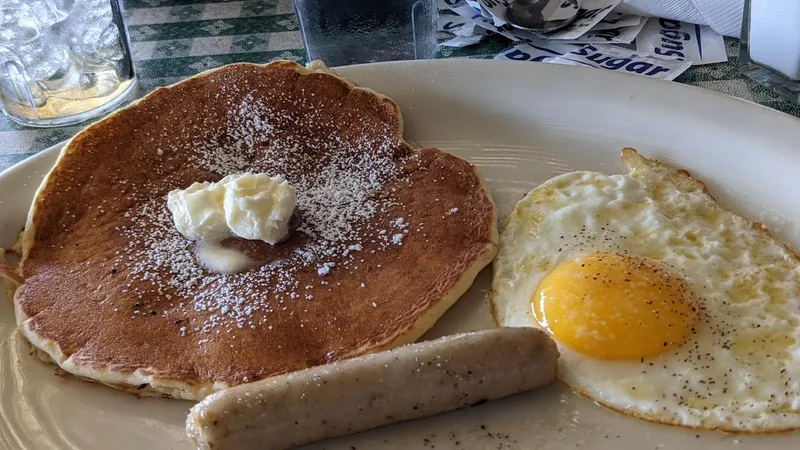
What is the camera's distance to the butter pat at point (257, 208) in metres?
1.94

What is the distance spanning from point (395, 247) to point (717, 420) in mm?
885

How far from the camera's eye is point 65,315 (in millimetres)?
1815

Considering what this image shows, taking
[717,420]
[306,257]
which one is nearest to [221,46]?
[306,257]

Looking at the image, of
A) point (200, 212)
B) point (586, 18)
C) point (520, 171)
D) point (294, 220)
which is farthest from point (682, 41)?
point (200, 212)

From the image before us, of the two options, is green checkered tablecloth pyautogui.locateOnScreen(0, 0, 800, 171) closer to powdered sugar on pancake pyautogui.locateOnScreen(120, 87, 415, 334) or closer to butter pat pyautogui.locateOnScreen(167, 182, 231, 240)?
powdered sugar on pancake pyautogui.locateOnScreen(120, 87, 415, 334)

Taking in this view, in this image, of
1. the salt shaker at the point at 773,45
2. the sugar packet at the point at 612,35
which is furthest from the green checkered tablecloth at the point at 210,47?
the sugar packet at the point at 612,35

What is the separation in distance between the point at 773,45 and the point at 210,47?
226cm

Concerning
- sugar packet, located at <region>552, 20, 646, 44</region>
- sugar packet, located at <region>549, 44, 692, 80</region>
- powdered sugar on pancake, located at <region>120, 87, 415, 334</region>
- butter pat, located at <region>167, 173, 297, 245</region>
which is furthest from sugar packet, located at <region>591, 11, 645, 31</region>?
butter pat, located at <region>167, 173, 297, 245</region>

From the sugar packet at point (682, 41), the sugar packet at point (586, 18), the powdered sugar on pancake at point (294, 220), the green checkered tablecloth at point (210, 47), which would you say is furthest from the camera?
the sugar packet at point (586, 18)

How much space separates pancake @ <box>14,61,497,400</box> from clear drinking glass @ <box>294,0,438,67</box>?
44 centimetres

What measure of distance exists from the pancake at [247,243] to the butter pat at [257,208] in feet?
0.16

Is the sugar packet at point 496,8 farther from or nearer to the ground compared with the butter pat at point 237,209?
farther from the ground

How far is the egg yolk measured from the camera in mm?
1642

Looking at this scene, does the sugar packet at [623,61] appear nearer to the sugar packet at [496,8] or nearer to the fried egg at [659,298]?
the sugar packet at [496,8]
